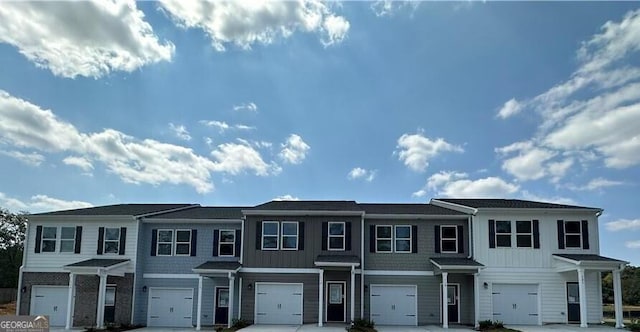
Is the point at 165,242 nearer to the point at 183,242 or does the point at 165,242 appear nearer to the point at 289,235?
the point at 183,242

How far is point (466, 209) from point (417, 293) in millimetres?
4246

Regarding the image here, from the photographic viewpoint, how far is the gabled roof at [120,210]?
24125 millimetres

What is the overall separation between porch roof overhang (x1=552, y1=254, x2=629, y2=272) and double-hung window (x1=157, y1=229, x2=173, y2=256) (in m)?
16.7

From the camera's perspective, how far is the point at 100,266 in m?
21.9

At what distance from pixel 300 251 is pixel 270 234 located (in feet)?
4.90

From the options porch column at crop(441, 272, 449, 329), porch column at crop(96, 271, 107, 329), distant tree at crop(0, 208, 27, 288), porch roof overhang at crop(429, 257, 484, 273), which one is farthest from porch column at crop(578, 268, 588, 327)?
distant tree at crop(0, 208, 27, 288)

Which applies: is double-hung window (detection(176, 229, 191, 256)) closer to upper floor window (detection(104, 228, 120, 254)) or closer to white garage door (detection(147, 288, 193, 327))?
white garage door (detection(147, 288, 193, 327))

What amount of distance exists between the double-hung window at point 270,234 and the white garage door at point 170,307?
4.18 m

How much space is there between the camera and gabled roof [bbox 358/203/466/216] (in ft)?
77.5

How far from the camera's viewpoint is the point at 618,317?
20422 mm

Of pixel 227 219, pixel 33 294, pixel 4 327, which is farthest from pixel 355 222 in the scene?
pixel 33 294

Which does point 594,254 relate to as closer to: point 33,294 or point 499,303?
point 499,303

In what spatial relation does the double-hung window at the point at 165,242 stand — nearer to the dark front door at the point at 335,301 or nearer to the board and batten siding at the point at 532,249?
the dark front door at the point at 335,301

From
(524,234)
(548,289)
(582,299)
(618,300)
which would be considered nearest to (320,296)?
(524,234)
